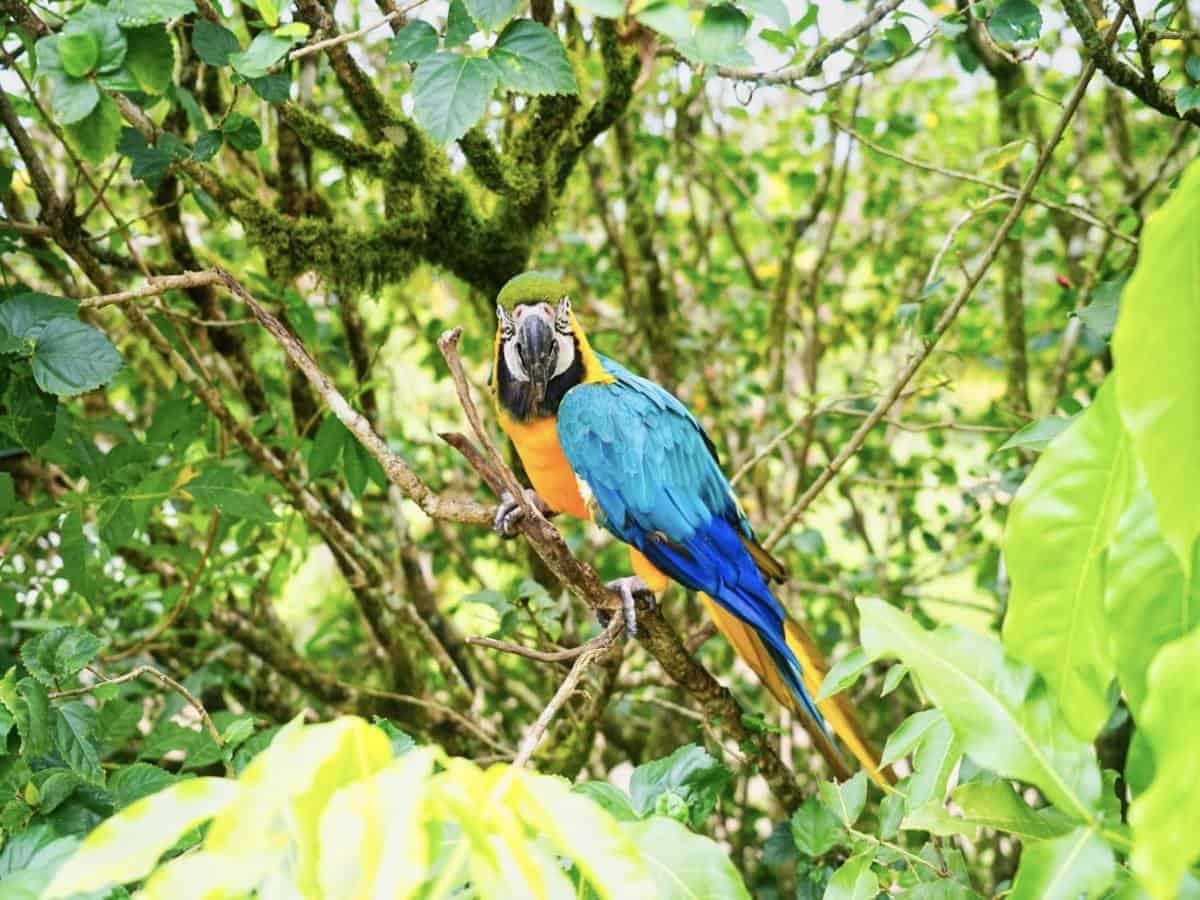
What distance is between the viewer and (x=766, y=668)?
1.65m

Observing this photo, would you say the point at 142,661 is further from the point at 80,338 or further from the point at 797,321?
the point at 797,321

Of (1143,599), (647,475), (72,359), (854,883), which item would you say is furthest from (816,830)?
(72,359)

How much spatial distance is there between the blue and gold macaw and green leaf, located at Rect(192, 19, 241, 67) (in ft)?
1.71

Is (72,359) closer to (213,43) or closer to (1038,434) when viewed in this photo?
(213,43)

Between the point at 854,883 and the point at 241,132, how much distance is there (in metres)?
1.07

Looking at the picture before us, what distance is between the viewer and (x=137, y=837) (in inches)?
16.6

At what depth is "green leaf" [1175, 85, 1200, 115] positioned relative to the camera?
1.12 metres

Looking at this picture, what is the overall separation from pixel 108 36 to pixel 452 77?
31cm

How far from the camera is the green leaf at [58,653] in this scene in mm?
961

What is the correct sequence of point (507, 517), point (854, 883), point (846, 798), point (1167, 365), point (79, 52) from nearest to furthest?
point (1167, 365) → point (854, 883) → point (79, 52) → point (846, 798) → point (507, 517)

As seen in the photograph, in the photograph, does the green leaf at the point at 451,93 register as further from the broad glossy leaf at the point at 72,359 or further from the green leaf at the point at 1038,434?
the green leaf at the point at 1038,434

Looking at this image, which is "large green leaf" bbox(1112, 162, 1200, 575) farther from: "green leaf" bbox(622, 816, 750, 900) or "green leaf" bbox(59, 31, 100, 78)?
"green leaf" bbox(59, 31, 100, 78)

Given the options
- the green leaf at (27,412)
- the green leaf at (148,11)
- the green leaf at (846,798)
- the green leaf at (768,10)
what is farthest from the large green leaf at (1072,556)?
the green leaf at (27,412)

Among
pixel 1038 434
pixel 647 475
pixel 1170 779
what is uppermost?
pixel 1170 779
